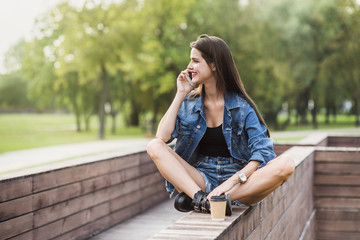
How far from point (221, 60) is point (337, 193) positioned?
3.06 m

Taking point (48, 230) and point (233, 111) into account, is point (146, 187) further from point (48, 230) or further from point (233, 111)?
point (233, 111)

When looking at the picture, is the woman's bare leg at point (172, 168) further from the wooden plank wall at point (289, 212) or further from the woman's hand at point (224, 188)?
the wooden plank wall at point (289, 212)

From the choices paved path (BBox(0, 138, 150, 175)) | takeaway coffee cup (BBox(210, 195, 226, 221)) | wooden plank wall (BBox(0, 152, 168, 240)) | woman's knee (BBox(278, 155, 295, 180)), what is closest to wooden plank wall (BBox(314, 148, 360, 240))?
wooden plank wall (BBox(0, 152, 168, 240))

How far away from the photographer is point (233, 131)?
11.6 ft

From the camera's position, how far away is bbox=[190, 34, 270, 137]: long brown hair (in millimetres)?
3518

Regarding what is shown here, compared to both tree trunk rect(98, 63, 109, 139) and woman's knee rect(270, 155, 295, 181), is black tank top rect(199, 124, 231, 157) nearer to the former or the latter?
woman's knee rect(270, 155, 295, 181)

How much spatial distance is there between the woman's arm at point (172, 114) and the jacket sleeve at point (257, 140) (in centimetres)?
50

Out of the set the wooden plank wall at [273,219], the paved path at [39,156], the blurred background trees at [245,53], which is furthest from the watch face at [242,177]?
the blurred background trees at [245,53]

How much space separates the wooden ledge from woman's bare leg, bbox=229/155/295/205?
0.21 meters

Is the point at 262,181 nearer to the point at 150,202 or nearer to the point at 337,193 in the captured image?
the point at 337,193

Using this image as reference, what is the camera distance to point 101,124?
989 inches

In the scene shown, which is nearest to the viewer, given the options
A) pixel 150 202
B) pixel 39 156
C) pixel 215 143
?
pixel 215 143

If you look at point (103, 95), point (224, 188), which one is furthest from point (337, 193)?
point (103, 95)

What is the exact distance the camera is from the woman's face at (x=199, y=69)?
11.7ft
